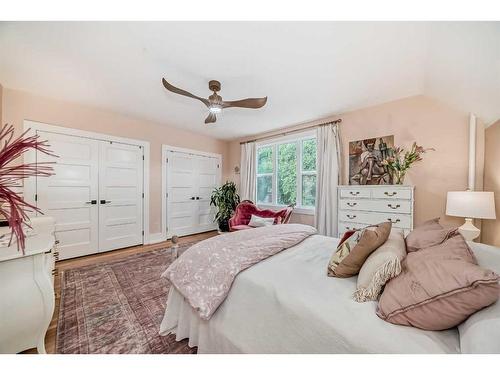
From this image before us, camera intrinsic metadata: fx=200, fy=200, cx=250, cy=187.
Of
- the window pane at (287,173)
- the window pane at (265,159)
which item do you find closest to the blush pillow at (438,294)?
the window pane at (287,173)

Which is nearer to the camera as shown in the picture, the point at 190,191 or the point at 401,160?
the point at 401,160

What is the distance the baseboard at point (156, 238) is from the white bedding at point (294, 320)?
289 centimetres

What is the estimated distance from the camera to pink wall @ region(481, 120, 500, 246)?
6.95 feet

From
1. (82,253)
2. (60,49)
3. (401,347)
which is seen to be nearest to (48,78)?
(60,49)

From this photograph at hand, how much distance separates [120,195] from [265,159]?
3.10 m

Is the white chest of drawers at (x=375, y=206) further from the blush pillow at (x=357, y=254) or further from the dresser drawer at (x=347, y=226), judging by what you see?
the blush pillow at (x=357, y=254)

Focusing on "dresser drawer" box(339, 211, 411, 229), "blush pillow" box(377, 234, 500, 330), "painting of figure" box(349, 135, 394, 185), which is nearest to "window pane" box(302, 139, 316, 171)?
"painting of figure" box(349, 135, 394, 185)

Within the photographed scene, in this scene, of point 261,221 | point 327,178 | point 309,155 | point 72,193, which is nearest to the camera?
point 72,193

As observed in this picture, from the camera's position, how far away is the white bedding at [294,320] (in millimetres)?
748

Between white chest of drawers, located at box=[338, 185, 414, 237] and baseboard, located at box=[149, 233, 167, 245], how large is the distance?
3.50 meters

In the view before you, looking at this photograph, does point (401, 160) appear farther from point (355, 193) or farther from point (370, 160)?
point (355, 193)

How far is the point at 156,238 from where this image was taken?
4.17 m

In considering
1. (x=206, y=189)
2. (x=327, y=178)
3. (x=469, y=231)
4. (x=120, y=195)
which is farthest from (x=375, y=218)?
(x=120, y=195)
